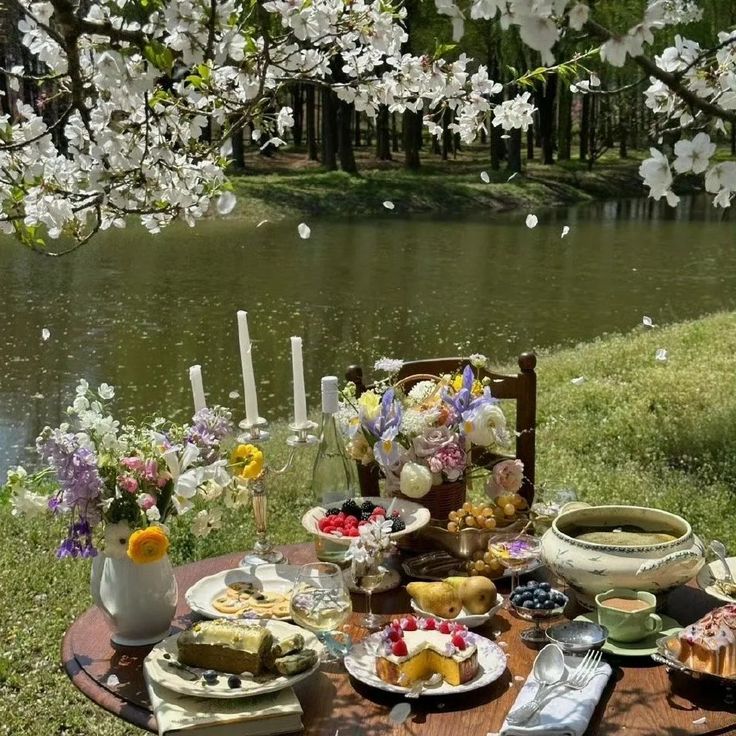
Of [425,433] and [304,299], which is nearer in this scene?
[425,433]

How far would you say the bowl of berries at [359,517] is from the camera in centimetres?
290

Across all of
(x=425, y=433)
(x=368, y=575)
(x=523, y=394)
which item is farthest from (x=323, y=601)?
(x=523, y=394)

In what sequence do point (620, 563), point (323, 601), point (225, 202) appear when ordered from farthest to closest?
point (225, 202)
point (620, 563)
point (323, 601)

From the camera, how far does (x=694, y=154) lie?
2570mm

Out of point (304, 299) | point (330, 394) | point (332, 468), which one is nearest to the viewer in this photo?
point (330, 394)

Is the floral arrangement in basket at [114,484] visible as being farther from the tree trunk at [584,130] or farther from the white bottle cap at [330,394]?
the tree trunk at [584,130]

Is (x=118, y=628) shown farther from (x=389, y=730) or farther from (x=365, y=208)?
(x=365, y=208)

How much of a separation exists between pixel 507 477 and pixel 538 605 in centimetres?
63

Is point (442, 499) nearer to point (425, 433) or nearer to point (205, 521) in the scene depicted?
point (425, 433)

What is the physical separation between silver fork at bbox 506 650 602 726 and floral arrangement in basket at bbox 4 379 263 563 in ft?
2.98

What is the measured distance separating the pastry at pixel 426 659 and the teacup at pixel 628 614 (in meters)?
0.35

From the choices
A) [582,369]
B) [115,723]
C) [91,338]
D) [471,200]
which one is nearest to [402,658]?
[115,723]

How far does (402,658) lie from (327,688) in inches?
7.3

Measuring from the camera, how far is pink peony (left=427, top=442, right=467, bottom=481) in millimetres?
3035
